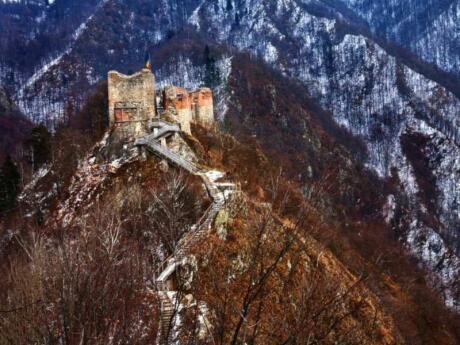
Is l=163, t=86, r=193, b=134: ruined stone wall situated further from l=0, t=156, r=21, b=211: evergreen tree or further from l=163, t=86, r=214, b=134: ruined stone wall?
l=0, t=156, r=21, b=211: evergreen tree

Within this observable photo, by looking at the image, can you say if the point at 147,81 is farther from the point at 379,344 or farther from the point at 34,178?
the point at 379,344

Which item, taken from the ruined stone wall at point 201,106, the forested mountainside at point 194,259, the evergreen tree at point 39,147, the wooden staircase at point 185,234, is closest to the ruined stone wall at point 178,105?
the forested mountainside at point 194,259

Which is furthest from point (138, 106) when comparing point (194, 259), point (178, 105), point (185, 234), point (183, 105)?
point (194, 259)

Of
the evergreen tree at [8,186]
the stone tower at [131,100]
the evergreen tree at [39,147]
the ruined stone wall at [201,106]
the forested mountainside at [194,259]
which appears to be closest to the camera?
the forested mountainside at [194,259]

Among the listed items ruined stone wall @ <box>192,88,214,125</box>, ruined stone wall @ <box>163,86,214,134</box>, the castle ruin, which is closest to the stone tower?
the castle ruin

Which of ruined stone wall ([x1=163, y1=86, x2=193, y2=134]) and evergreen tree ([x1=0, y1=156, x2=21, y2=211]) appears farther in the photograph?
evergreen tree ([x1=0, y1=156, x2=21, y2=211])

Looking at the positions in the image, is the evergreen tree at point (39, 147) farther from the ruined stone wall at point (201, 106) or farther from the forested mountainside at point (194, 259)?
the ruined stone wall at point (201, 106)

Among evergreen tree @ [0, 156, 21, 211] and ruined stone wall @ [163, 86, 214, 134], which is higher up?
ruined stone wall @ [163, 86, 214, 134]
